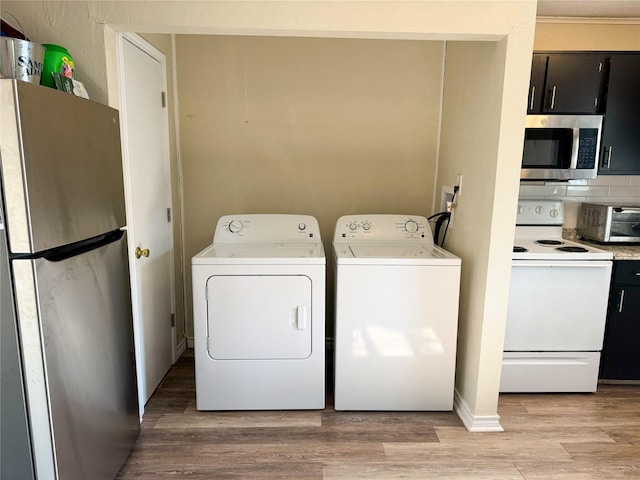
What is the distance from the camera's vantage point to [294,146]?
2844 mm

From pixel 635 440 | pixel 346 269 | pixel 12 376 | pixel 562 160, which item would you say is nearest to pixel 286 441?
pixel 346 269

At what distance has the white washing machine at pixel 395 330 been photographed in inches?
83.1

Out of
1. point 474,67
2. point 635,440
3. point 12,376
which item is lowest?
point 635,440

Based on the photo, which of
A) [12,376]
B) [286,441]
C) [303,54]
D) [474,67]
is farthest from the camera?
[303,54]

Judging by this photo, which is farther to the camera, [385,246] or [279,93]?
[279,93]

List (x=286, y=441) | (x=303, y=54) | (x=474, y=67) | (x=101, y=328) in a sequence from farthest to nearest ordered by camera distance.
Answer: (x=303, y=54) → (x=474, y=67) → (x=286, y=441) → (x=101, y=328)

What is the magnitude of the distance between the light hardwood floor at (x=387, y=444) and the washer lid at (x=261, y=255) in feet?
2.89

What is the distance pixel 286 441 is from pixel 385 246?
1.28 m

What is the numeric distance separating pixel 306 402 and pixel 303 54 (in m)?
2.29

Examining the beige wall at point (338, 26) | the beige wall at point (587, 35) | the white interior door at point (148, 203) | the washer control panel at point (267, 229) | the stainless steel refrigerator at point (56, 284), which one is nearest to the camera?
the stainless steel refrigerator at point (56, 284)

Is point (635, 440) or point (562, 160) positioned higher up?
point (562, 160)

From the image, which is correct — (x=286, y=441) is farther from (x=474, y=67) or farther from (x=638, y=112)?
(x=638, y=112)

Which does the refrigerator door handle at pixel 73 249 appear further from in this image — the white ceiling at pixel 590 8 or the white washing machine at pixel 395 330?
the white ceiling at pixel 590 8

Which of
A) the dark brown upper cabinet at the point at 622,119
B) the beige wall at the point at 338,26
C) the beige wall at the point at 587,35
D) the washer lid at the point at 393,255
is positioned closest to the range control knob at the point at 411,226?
the washer lid at the point at 393,255
